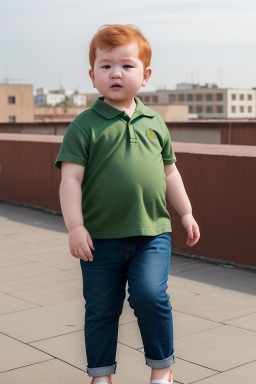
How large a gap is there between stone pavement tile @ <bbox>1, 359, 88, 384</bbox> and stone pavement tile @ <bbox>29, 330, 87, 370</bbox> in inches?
3.2

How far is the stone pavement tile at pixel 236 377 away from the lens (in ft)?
11.6

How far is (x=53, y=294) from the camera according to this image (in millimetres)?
5254

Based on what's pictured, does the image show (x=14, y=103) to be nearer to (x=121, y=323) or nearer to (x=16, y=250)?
(x=16, y=250)

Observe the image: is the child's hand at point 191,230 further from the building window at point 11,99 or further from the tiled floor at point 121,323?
the building window at point 11,99

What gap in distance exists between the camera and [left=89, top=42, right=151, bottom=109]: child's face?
310cm

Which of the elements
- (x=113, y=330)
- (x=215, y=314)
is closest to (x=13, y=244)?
(x=215, y=314)

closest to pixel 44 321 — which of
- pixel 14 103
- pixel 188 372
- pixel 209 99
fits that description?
pixel 188 372

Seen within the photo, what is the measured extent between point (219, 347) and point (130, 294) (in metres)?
1.15

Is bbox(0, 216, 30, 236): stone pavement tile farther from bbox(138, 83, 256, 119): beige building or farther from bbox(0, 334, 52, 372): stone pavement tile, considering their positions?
bbox(138, 83, 256, 119): beige building

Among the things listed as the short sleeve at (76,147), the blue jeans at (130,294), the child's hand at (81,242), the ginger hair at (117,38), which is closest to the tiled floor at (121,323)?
the blue jeans at (130,294)

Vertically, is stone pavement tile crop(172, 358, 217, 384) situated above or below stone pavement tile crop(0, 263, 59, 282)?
above

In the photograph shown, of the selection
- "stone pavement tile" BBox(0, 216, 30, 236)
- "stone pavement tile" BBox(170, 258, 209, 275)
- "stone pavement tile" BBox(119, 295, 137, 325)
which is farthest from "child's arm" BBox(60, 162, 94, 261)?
"stone pavement tile" BBox(0, 216, 30, 236)

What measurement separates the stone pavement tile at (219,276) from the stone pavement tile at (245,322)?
884 mm

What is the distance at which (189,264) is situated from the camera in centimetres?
633
